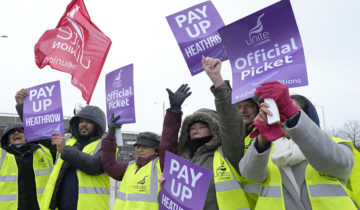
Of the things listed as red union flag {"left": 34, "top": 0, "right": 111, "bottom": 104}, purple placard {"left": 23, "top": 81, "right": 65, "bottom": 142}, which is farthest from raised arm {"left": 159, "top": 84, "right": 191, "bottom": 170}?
red union flag {"left": 34, "top": 0, "right": 111, "bottom": 104}

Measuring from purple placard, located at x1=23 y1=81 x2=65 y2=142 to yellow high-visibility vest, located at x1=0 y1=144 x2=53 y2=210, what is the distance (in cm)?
47

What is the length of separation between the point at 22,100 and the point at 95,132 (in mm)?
1379

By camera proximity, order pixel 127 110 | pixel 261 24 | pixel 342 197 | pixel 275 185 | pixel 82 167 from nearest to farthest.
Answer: pixel 342 197 < pixel 275 185 < pixel 261 24 < pixel 82 167 < pixel 127 110

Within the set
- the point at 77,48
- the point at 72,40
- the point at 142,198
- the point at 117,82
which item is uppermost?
the point at 72,40

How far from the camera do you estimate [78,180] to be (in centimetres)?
411

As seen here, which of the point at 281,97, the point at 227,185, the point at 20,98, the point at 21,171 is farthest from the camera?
the point at 20,98

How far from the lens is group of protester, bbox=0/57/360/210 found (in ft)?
6.77

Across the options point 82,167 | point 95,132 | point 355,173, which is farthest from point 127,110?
point 355,173

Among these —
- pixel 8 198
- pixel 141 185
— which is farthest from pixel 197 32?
pixel 8 198

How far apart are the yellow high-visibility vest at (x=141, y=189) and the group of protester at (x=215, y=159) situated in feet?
0.03

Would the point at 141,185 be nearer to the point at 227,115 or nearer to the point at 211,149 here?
the point at 211,149

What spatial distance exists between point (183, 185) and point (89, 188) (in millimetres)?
1820

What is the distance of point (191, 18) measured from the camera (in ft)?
12.5

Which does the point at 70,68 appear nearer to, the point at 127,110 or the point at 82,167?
the point at 127,110
